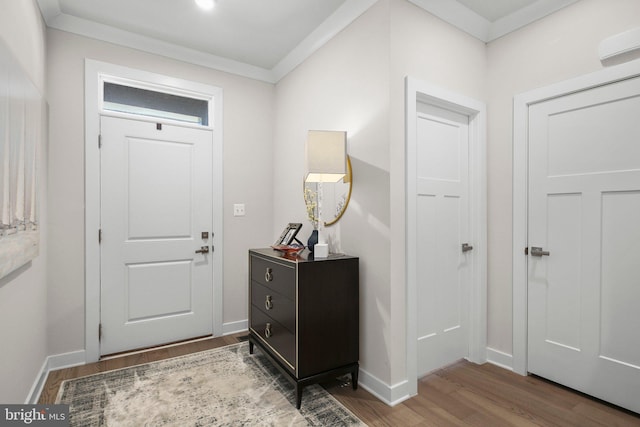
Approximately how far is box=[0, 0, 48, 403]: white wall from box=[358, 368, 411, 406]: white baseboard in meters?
1.93

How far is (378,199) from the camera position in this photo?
214 cm

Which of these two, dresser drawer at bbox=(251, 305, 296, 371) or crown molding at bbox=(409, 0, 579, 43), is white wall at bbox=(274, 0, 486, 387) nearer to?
crown molding at bbox=(409, 0, 579, 43)

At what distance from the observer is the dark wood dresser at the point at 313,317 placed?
2.02 meters

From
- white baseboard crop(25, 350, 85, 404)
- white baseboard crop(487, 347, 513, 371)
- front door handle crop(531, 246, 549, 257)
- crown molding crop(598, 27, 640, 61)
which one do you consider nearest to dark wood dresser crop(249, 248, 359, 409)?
white baseboard crop(487, 347, 513, 371)

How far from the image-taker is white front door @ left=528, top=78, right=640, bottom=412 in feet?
6.38

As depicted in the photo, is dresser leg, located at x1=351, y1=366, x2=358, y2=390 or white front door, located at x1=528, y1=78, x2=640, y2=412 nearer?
white front door, located at x1=528, y1=78, x2=640, y2=412

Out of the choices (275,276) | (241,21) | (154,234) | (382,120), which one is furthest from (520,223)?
(154,234)

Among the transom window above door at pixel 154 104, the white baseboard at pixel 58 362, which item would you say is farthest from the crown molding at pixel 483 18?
the white baseboard at pixel 58 362

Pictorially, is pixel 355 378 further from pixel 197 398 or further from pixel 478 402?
pixel 197 398

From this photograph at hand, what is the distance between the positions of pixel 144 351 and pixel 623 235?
361 centimetres

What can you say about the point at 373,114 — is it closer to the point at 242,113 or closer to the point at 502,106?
the point at 502,106

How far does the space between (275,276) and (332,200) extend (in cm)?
73

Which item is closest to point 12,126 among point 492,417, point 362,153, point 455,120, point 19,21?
point 19,21

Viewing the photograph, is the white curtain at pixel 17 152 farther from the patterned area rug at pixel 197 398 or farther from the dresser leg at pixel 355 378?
the dresser leg at pixel 355 378
